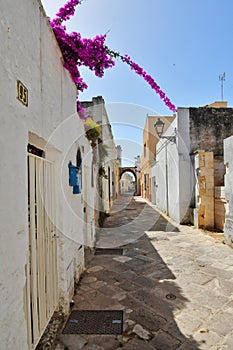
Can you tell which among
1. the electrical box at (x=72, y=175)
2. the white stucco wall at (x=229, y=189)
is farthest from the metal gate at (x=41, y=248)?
the white stucco wall at (x=229, y=189)

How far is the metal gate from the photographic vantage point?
210cm

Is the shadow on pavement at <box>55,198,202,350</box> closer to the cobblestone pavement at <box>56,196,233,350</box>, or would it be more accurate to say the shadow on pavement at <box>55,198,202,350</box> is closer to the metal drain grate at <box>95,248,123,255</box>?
the cobblestone pavement at <box>56,196,233,350</box>

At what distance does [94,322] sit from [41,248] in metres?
1.14

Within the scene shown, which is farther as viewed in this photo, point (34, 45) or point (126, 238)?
point (126, 238)

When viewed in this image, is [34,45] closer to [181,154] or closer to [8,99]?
[8,99]

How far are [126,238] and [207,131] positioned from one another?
5.49 meters

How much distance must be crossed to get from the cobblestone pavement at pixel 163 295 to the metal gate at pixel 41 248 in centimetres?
37

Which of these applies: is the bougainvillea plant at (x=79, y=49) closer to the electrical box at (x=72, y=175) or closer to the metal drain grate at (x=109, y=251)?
the electrical box at (x=72, y=175)

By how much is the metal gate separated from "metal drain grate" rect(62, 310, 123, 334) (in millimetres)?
286

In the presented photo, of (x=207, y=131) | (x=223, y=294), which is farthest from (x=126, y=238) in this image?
(x=207, y=131)

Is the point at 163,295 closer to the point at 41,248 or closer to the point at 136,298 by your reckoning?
the point at 136,298

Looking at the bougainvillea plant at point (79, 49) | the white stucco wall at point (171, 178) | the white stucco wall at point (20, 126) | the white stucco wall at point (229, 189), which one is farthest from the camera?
the white stucco wall at point (171, 178)

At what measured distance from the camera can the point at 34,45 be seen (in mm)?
1912

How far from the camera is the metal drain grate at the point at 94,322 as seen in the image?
2.46 metres
